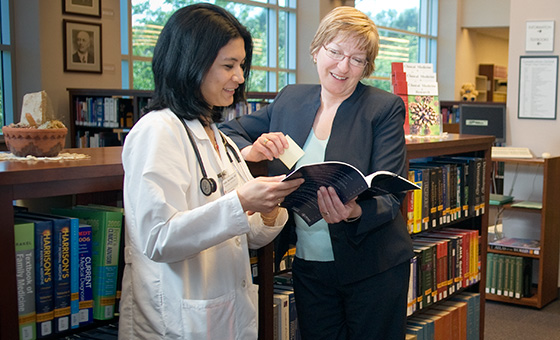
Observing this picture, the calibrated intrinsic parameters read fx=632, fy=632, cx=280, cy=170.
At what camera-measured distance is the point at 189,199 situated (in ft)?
5.12

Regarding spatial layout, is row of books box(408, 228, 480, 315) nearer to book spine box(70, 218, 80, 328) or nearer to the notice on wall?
book spine box(70, 218, 80, 328)

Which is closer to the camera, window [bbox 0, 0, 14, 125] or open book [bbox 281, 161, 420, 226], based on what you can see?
open book [bbox 281, 161, 420, 226]

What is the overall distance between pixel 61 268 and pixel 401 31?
521 inches

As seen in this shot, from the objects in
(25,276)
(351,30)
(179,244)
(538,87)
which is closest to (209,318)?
(179,244)

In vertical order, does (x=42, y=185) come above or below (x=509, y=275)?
above

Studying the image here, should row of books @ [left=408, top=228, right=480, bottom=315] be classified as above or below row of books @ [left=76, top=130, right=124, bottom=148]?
below

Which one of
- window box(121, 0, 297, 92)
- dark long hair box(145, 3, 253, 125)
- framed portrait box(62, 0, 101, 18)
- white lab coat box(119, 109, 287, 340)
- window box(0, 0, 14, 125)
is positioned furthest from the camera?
window box(121, 0, 297, 92)

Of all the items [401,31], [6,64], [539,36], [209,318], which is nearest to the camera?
[209,318]

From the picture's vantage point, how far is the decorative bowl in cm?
179

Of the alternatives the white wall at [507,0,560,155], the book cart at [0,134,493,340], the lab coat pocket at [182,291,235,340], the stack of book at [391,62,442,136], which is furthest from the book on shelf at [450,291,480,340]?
the lab coat pocket at [182,291,235,340]

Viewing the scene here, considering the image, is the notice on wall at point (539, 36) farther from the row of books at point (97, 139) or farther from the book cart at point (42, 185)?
the row of books at point (97, 139)

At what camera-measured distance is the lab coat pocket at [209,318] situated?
1.55 metres

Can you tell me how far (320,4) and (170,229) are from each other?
Result: 10.0 m

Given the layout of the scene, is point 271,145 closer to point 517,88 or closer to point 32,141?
point 32,141
